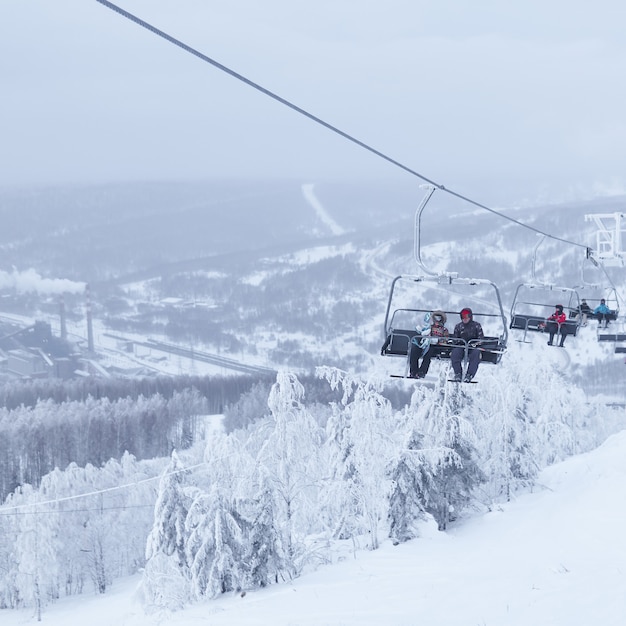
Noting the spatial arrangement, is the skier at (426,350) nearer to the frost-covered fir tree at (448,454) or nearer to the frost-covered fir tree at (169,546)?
the frost-covered fir tree at (169,546)

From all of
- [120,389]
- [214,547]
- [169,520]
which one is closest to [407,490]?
[214,547]

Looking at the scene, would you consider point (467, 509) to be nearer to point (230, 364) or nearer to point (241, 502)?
point (241, 502)

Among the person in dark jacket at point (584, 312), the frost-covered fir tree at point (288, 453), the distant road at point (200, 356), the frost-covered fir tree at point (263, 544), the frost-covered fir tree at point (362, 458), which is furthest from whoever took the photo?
the distant road at point (200, 356)

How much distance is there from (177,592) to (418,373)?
46.8ft

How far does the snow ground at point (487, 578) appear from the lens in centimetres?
1377

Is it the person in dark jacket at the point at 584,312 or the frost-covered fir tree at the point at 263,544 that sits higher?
the person in dark jacket at the point at 584,312

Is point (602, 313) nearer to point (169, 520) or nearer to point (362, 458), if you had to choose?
point (362, 458)

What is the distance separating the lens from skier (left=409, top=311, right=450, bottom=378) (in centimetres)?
1404

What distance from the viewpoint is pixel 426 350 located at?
1408 centimetres

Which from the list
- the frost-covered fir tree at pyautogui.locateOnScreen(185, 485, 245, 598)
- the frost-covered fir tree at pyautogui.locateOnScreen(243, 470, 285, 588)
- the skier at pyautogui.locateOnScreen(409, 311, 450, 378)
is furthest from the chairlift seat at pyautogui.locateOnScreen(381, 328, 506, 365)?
the frost-covered fir tree at pyautogui.locateOnScreen(185, 485, 245, 598)

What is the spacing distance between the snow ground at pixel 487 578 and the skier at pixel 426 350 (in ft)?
15.9

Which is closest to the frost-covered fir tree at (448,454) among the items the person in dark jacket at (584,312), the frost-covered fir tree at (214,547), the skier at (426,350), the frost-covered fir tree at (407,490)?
the frost-covered fir tree at (407,490)

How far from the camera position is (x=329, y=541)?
26344 millimetres

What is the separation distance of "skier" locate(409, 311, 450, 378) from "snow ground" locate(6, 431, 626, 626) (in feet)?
15.9
